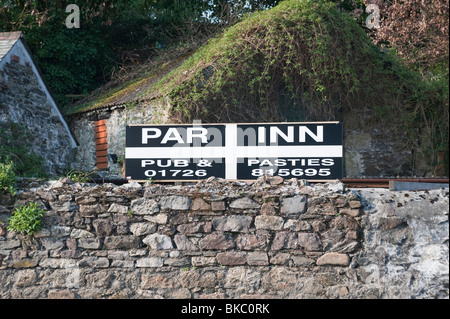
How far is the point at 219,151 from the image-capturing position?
7.50 meters

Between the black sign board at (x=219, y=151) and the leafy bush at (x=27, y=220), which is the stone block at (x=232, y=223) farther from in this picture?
the leafy bush at (x=27, y=220)

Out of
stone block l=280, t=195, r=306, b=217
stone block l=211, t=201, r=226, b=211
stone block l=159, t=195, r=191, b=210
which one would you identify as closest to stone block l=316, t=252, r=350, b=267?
stone block l=280, t=195, r=306, b=217

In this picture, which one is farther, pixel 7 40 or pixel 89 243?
pixel 7 40

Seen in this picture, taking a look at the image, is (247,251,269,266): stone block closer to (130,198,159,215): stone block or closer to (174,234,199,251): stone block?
Answer: (174,234,199,251): stone block

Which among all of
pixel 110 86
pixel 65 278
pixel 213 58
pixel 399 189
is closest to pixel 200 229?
pixel 65 278

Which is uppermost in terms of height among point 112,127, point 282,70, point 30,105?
point 282,70

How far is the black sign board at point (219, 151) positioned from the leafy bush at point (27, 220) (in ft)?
4.32

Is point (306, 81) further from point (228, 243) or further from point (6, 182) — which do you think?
point (6, 182)

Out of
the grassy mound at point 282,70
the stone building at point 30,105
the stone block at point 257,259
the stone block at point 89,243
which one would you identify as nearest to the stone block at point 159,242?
the stone block at point 89,243

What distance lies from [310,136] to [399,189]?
1310 millimetres

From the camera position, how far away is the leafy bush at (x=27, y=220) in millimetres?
6676

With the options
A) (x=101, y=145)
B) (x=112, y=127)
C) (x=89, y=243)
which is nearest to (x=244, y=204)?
(x=89, y=243)

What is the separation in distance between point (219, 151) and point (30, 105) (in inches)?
269

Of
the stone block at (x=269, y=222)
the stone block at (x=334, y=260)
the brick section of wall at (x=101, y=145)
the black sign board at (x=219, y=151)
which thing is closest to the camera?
the stone block at (x=334, y=260)
